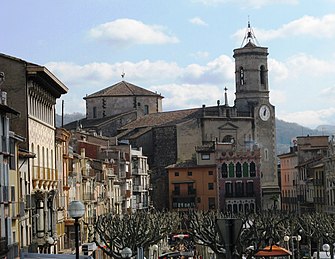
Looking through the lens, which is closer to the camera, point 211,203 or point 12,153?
point 12,153

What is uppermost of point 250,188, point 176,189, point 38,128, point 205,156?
point 205,156

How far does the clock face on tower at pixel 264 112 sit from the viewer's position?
122881mm

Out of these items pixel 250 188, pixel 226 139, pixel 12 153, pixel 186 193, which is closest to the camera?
pixel 12 153

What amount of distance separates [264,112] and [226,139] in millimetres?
7399

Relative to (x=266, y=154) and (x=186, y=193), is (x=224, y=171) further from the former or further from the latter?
(x=266, y=154)

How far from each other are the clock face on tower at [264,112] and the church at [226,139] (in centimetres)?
14

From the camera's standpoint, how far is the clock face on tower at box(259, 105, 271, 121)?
12288cm

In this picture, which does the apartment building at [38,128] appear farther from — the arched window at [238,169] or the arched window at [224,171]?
the arched window at [238,169]

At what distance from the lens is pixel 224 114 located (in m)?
121

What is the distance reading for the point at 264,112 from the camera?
405 feet

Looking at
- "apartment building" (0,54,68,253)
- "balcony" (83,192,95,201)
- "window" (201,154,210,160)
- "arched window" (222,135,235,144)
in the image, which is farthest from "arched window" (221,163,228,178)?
"apartment building" (0,54,68,253)

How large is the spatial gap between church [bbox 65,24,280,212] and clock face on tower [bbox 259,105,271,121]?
137mm

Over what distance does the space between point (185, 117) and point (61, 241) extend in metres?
71.0

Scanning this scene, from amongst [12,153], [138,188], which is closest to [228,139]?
[138,188]
